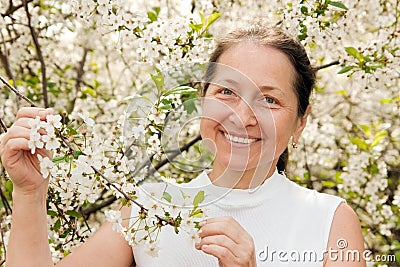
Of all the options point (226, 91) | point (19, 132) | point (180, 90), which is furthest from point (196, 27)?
point (19, 132)

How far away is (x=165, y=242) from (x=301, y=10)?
A: 3.52ft

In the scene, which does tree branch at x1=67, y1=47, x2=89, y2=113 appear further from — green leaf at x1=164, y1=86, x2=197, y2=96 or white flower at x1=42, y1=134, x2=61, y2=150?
white flower at x1=42, y1=134, x2=61, y2=150

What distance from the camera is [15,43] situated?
3.31 metres

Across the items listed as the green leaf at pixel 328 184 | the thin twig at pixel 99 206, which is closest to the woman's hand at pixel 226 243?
the thin twig at pixel 99 206

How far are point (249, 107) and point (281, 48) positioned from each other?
236mm

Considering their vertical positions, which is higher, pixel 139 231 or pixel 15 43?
pixel 139 231

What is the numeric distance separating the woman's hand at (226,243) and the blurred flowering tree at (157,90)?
0.19 feet

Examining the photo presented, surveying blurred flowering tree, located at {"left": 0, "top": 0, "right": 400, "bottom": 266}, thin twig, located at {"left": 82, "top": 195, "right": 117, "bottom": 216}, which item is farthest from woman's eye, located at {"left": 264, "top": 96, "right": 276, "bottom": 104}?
thin twig, located at {"left": 82, "top": 195, "right": 117, "bottom": 216}

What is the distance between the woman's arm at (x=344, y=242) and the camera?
167 centimetres

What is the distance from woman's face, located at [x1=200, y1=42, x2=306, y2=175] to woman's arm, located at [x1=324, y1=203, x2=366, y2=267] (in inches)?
9.2

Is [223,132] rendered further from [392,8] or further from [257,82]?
[392,8]

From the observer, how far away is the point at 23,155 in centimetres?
147

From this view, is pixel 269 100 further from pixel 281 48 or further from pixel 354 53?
pixel 354 53

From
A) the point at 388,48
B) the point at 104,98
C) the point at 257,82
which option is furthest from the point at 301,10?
the point at 104,98
